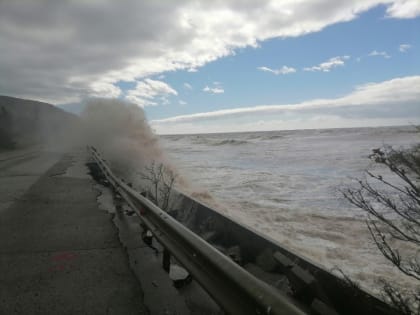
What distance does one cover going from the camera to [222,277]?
215 centimetres

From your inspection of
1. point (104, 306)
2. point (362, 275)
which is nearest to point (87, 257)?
point (104, 306)

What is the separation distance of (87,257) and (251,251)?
217 centimetres

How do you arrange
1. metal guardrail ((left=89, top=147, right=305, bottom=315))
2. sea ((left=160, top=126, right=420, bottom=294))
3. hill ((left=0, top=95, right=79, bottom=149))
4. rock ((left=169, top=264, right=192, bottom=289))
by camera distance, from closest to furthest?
1. metal guardrail ((left=89, top=147, right=305, bottom=315))
2. rock ((left=169, top=264, right=192, bottom=289))
3. sea ((left=160, top=126, right=420, bottom=294))
4. hill ((left=0, top=95, right=79, bottom=149))

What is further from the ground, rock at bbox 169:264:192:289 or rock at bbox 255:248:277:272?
rock at bbox 169:264:192:289

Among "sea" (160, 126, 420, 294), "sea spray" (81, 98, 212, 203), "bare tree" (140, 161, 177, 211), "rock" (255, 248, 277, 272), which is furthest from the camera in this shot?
"sea spray" (81, 98, 212, 203)

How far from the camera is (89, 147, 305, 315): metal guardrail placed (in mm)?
1660

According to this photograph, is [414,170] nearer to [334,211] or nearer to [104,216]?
[104,216]

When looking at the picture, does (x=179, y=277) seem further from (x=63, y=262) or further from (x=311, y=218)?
(x=311, y=218)

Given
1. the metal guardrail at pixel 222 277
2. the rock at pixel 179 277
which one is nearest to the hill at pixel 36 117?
the rock at pixel 179 277

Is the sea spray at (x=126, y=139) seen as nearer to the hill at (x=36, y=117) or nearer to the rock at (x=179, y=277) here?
the rock at (x=179, y=277)

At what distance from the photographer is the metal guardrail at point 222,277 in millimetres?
1660

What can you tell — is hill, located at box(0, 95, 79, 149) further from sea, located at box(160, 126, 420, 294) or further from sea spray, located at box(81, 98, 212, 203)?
sea, located at box(160, 126, 420, 294)

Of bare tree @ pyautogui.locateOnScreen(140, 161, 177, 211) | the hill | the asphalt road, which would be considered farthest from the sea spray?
the hill

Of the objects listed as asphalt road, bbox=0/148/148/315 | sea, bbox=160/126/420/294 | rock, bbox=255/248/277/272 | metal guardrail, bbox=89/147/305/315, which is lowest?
sea, bbox=160/126/420/294
